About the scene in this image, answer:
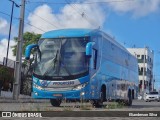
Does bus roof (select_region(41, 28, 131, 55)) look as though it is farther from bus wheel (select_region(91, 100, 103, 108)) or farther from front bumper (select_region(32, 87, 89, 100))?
bus wheel (select_region(91, 100, 103, 108))

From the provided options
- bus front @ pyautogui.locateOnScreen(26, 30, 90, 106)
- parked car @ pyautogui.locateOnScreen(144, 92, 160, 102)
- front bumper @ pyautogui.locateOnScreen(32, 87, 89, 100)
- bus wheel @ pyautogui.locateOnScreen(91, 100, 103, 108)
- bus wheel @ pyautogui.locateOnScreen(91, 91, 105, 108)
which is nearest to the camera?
front bumper @ pyautogui.locateOnScreen(32, 87, 89, 100)

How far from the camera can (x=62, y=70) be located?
20594 millimetres

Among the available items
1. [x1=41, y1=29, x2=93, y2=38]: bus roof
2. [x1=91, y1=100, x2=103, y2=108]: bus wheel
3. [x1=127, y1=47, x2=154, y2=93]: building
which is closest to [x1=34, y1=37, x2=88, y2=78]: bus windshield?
[x1=41, y1=29, x2=93, y2=38]: bus roof

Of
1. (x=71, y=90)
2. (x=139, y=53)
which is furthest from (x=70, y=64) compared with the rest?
(x=139, y=53)

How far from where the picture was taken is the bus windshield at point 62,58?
20.5 metres

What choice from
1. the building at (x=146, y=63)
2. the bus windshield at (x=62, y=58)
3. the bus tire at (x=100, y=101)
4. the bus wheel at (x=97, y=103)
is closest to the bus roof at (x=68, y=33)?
the bus windshield at (x=62, y=58)

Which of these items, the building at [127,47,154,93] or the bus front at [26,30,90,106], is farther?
the building at [127,47,154,93]

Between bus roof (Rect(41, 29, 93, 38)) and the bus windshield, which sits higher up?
bus roof (Rect(41, 29, 93, 38))

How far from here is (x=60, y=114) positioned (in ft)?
27.2

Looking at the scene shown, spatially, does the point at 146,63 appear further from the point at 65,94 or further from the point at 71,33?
the point at 65,94

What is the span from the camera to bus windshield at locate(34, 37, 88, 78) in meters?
20.5

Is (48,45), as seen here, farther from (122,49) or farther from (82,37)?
(122,49)

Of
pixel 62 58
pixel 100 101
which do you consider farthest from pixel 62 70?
pixel 100 101

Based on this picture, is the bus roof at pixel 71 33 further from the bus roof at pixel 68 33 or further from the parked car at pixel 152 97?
the parked car at pixel 152 97
